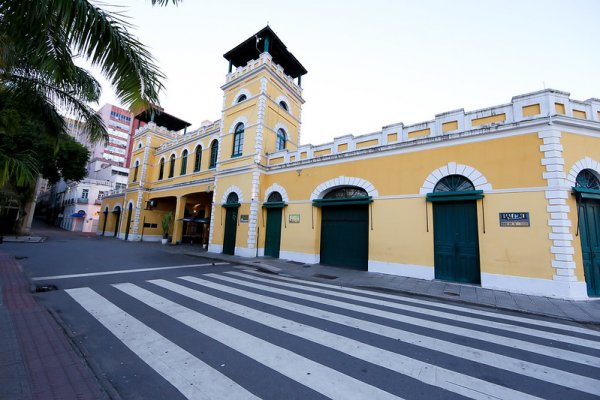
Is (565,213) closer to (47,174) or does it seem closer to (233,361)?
(233,361)

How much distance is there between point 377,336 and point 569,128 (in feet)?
31.7

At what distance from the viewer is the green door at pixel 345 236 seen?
1171 centimetres

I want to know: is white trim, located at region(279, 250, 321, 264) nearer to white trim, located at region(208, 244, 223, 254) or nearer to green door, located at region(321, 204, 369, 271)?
green door, located at region(321, 204, 369, 271)

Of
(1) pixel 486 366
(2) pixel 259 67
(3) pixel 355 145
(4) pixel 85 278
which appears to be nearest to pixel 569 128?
(3) pixel 355 145

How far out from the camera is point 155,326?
4320 mm

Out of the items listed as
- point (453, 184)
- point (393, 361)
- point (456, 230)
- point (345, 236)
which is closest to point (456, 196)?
point (453, 184)

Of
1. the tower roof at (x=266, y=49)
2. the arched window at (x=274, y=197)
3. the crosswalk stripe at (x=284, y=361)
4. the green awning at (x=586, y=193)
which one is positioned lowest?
the crosswalk stripe at (x=284, y=361)

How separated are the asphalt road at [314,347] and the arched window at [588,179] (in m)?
5.66

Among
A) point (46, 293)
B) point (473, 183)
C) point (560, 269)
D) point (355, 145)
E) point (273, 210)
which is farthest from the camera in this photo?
point (273, 210)

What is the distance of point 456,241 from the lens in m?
9.23

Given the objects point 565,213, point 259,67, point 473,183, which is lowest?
point 565,213

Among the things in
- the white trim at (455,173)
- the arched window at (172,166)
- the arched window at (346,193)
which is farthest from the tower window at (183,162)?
the white trim at (455,173)

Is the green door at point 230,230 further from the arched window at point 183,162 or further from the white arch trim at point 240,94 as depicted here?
the arched window at point 183,162

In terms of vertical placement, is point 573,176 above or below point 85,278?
above
